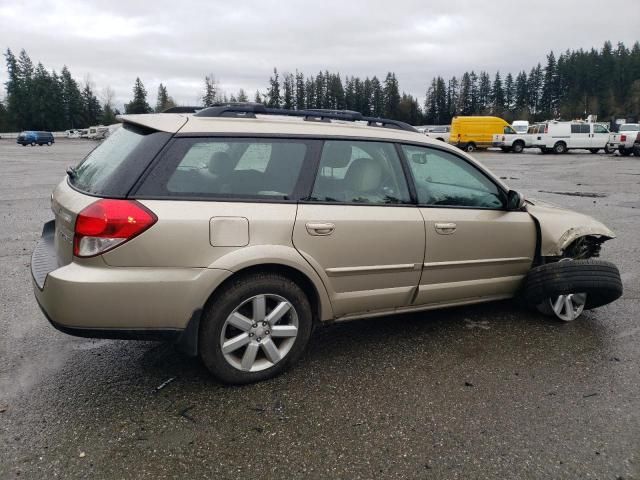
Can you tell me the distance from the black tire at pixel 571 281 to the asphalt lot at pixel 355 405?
298mm

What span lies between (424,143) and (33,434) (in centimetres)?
313

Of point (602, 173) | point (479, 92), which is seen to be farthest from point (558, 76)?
point (602, 173)

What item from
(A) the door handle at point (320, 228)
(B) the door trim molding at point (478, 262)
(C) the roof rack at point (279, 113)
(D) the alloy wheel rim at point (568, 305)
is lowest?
(D) the alloy wheel rim at point (568, 305)

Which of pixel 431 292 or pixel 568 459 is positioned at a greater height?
pixel 431 292

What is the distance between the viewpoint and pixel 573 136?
112ft

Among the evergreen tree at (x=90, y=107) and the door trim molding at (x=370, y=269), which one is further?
the evergreen tree at (x=90, y=107)

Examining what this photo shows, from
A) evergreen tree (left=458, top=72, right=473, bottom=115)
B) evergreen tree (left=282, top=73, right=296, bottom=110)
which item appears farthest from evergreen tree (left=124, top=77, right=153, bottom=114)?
evergreen tree (left=458, top=72, right=473, bottom=115)

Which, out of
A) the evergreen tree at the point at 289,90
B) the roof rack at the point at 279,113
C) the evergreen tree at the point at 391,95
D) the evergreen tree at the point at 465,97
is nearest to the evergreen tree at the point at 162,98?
the evergreen tree at the point at 289,90

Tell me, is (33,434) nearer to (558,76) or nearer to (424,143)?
(424,143)

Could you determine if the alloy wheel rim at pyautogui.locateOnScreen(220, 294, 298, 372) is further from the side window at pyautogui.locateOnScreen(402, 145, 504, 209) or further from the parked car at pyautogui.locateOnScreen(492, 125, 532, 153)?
the parked car at pyautogui.locateOnScreen(492, 125, 532, 153)

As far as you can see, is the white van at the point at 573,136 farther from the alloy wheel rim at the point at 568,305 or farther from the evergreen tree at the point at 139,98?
the evergreen tree at the point at 139,98

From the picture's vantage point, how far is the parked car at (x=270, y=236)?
2812mm

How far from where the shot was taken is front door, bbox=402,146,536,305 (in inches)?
146

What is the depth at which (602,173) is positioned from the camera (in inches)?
776
